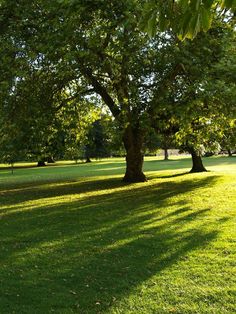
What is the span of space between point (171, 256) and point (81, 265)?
5.11 ft

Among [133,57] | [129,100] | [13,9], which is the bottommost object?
[129,100]

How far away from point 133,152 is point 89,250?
40.6 ft

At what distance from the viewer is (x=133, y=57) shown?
13.6 meters

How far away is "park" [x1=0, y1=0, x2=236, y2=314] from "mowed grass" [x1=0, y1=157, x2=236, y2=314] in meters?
0.03

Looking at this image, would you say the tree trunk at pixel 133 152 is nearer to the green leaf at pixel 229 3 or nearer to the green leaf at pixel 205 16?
the green leaf at pixel 205 16

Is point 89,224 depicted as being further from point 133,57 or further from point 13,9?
point 13,9

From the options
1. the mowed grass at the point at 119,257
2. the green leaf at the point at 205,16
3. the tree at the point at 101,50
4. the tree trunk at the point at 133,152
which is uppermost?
the tree at the point at 101,50

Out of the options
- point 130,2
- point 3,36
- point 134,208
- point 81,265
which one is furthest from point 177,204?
point 3,36

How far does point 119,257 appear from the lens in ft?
25.6

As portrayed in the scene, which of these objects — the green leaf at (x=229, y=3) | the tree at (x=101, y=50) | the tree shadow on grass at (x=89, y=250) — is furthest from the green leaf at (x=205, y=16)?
the tree at (x=101, y=50)

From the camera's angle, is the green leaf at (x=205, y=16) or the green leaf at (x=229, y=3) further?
the green leaf at (x=205, y=16)

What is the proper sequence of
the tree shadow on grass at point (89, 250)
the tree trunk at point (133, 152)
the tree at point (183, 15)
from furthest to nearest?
1. the tree trunk at point (133, 152)
2. the tree shadow on grass at point (89, 250)
3. the tree at point (183, 15)

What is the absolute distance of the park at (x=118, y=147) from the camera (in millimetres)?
5840

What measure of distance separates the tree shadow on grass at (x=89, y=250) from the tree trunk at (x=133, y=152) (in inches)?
252
